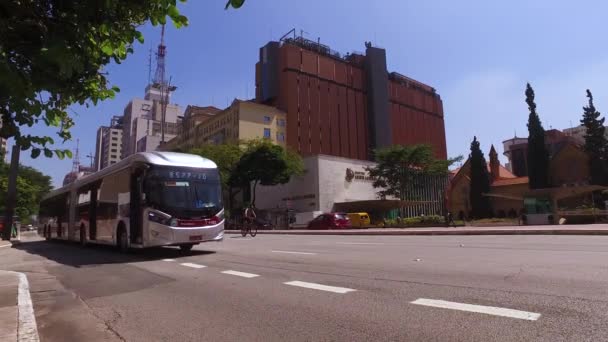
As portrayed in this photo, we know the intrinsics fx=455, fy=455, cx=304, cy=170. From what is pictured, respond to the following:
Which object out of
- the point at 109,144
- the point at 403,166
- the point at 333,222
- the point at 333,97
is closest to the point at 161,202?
the point at 333,222

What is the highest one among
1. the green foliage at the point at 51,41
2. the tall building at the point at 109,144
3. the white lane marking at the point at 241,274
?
the tall building at the point at 109,144

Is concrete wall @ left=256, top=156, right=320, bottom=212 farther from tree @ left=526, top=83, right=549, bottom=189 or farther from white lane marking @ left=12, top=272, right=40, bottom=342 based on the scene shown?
white lane marking @ left=12, top=272, right=40, bottom=342

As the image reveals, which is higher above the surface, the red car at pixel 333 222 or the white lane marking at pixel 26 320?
the red car at pixel 333 222

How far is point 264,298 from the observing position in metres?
6.65

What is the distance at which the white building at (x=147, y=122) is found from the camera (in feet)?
407

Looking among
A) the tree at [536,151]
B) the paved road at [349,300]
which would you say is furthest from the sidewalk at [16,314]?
the tree at [536,151]

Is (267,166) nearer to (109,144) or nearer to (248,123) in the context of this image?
(248,123)

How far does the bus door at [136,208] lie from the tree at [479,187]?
166ft

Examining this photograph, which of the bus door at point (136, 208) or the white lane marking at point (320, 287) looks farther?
the bus door at point (136, 208)

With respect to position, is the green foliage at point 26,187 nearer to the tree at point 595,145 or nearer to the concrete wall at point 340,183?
the concrete wall at point 340,183

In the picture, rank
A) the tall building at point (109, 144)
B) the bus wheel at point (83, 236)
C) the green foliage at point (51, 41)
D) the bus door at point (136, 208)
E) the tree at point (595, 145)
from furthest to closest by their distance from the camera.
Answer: the tall building at point (109, 144)
the tree at point (595, 145)
the bus wheel at point (83, 236)
the bus door at point (136, 208)
the green foliage at point (51, 41)

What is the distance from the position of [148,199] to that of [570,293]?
36.3 feet

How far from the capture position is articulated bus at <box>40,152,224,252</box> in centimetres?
1330

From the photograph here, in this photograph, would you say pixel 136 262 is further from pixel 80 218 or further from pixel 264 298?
pixel 80 218
